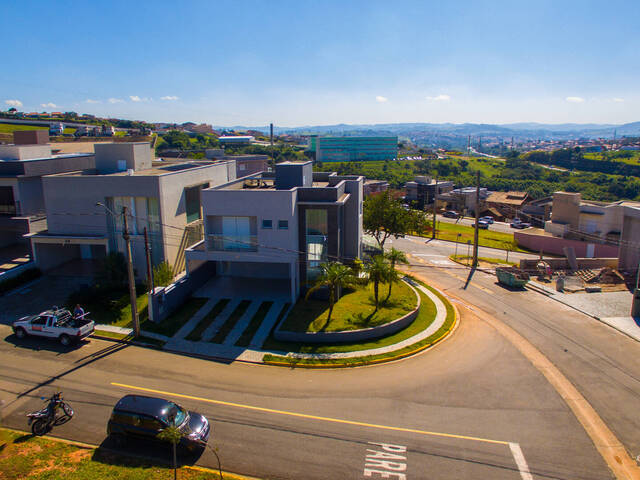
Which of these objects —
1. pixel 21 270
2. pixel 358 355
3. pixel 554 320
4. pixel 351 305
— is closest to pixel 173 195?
pixel 21 270

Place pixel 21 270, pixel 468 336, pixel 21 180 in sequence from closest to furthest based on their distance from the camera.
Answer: pixel 468 336 < pixel 21 270 < pixel 21 180

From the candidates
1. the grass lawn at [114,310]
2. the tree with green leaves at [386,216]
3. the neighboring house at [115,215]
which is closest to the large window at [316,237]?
the neighboring house at [115,215]

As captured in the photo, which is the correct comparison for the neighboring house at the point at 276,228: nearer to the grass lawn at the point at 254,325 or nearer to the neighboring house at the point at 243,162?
the grass lawn at the point at 254,325

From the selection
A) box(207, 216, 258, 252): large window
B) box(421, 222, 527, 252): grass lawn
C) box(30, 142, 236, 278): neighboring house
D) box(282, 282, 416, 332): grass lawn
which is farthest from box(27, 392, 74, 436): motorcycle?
box(421, 222, 527, 252): grass lawn

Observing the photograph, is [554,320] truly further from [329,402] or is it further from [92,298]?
[92,298]

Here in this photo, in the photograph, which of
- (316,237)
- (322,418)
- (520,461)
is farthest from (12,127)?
(520,461)

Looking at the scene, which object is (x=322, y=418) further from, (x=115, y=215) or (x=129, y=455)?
(x=115, y=215)
